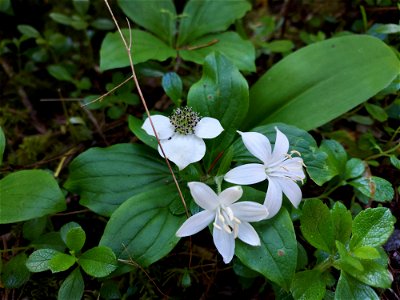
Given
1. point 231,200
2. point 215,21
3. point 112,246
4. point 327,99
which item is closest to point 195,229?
point 231,200

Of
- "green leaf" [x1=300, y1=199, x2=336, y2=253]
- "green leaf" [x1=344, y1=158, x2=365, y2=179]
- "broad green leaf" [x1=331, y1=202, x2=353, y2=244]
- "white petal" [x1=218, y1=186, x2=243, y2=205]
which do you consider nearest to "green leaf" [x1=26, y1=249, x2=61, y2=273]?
"white petal" [x1=218, y1=186, x2=243, y2=205]

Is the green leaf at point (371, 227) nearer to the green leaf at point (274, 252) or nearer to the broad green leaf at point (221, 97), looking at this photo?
the green leaf at point (274, 252)

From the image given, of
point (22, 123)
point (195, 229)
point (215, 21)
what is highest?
point (215, 21)

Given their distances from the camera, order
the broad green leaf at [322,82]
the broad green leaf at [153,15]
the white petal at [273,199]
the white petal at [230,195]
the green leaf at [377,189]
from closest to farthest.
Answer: the white petal at [230,195]
the white petal at [273,199]
the green leaf at [377,189]
the broad green leaf at [322,82]
the broad green leaf at [153,15]

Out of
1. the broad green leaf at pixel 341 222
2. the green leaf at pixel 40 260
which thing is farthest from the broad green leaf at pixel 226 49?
the green leaf at pixel 40 260

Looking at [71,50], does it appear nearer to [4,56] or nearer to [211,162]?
[4,56]

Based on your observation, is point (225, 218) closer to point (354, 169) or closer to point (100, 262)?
point (100, 262)

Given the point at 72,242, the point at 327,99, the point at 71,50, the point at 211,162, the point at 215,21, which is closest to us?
the point at 72,242
